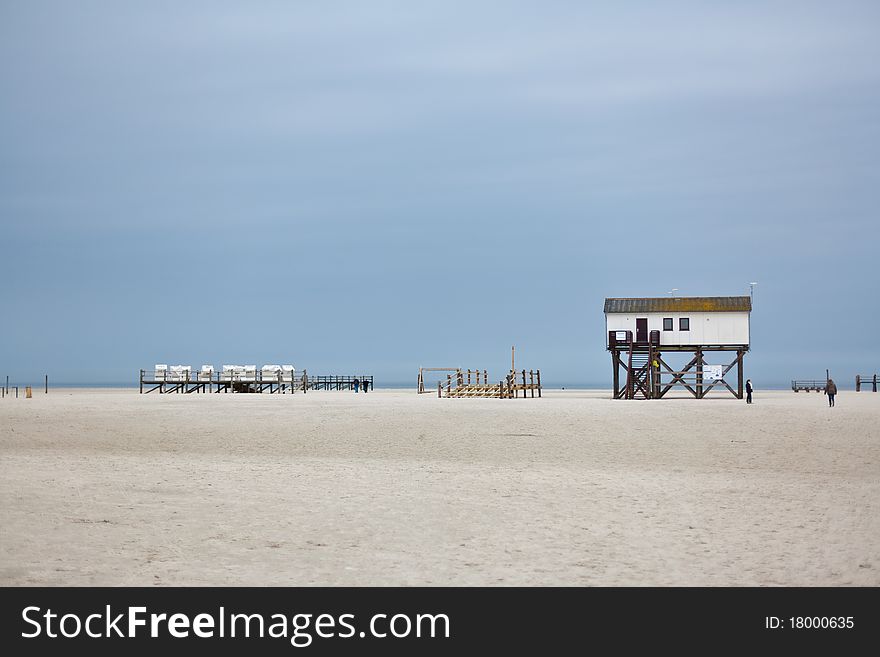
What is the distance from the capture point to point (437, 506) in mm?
12492

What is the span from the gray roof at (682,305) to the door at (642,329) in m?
0.51

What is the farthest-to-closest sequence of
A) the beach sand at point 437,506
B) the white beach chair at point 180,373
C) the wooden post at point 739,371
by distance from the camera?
1. the white beach chair at point 180,373
2. the wooden post at point 739,371
3. the beach sand at point 437,506

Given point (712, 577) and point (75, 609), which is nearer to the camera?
point (75, 609)

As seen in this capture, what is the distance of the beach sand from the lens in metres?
8.79

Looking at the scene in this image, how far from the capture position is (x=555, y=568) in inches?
349

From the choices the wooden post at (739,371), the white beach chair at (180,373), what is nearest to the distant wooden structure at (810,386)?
the wooden post at (739,371)

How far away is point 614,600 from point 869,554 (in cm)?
333

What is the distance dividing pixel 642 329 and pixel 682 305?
8.28 feet

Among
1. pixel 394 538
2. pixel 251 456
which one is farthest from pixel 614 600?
pixel 251 456

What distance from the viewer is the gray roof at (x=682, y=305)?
50125 mm

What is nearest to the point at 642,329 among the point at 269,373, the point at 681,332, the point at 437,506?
the point at 681,332

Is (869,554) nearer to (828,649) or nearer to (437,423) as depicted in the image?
(828,649)

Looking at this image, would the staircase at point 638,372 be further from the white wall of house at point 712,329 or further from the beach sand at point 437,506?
the beach sand at point 437,506

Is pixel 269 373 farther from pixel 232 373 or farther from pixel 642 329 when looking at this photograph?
pixel 642 329
